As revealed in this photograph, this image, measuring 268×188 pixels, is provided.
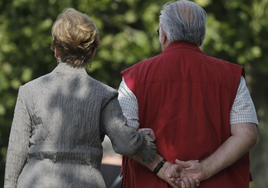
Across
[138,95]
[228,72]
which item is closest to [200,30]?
[228,72]

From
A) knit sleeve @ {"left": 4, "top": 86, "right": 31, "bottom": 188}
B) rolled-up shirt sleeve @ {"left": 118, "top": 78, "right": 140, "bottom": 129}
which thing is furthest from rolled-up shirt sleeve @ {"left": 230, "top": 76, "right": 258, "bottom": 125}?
knit sleeve @ {"left": 4, "top": 86, "right": 31, "bottom": 188}

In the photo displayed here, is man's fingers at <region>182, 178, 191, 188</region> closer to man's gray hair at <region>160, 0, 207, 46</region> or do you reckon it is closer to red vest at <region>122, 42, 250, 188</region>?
red vest at <region>122, 42, 250, 188</region>

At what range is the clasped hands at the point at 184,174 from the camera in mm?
2975

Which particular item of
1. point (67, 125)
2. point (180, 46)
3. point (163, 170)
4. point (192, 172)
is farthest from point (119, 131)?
point (180, 46)

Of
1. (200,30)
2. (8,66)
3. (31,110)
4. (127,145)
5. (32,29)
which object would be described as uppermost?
(200,30)

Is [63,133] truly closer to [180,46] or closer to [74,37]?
[74,37]

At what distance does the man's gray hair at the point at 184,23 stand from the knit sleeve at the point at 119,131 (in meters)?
0.65

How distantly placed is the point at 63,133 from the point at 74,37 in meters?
0.51

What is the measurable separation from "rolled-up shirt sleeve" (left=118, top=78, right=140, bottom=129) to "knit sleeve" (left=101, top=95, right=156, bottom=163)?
249 millimetres

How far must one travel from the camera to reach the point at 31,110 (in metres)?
2.77

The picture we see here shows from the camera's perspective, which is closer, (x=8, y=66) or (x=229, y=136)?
(x=229, y=136)

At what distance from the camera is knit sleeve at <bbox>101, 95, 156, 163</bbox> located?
277cm

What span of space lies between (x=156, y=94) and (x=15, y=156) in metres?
0.88

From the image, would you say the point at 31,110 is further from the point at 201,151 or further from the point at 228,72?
the point at 228,72
